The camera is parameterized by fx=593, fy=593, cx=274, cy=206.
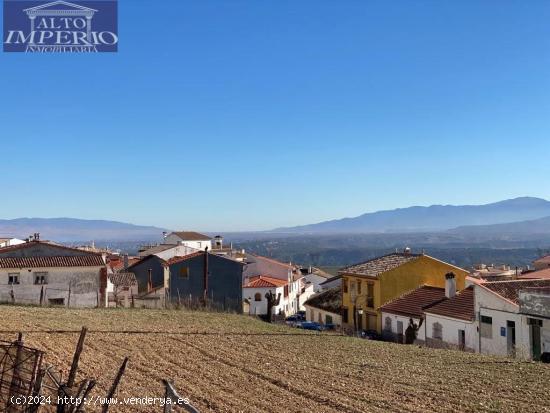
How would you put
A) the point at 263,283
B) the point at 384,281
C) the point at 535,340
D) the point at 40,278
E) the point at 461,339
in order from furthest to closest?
the point at 263,283 < the point at 384,281 < the point at 40,278 < the point at 461,339 < the point at 535,340

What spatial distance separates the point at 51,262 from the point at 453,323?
86.0 feet

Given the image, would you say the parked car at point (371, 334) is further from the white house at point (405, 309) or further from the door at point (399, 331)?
the door at point (399, 331)

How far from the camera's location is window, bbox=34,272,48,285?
39531 millimetres

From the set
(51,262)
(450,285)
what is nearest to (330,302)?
(450,285)

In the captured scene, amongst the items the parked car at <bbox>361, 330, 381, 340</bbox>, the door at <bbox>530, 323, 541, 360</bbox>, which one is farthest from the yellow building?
the door at <bbox>530, 323, 541, 360</bbox>

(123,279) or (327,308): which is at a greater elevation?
(123,279)

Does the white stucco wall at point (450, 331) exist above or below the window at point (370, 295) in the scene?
below

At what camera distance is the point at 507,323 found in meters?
31.1

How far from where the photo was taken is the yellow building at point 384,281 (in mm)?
44750

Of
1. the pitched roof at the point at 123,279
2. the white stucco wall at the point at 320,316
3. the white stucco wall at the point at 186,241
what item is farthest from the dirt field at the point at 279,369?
the white stucco wall at the point at 186,241

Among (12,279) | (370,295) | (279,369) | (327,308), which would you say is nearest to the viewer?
(279,369)

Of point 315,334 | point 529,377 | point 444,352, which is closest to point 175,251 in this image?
point 315,334

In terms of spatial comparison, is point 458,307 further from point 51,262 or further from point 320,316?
point 51,262

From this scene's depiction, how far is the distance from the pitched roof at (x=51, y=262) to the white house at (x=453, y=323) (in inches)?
876
